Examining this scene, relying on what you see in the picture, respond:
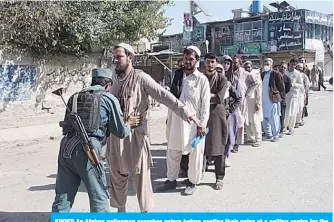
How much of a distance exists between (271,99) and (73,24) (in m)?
5.21

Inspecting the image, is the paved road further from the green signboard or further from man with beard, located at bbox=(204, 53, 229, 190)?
the green signboard

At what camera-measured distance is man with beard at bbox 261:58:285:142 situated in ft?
26.7

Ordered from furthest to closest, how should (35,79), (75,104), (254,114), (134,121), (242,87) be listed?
(35,79)
(254,114)
(242,87)
(134,121)
(75,104)

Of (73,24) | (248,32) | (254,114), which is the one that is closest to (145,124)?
(254,114)

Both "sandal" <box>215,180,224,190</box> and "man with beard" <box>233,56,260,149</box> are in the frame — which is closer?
"sandal" <box>215,180,224,190</box>

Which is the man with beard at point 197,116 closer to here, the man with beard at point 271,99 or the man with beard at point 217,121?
the man with beard at point 217,121

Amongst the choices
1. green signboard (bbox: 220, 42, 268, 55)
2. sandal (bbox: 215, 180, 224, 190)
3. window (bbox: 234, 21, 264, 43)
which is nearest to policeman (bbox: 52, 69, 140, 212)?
sandal (bbox: 215, 180, 224, 190)

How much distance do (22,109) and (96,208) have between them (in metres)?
7.83

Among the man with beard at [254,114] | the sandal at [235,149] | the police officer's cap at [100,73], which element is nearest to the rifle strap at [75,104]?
the police officer's cap at [100,73]

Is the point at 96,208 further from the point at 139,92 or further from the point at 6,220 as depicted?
the point at 6,220

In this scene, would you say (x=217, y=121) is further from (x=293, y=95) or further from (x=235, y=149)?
(x=293, y=95)

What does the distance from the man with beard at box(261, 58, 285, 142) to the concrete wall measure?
216 inches

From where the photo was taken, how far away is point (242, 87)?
7227mm

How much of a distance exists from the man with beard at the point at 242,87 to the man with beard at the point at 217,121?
6.55 feet
